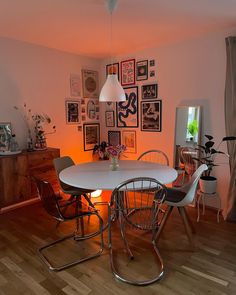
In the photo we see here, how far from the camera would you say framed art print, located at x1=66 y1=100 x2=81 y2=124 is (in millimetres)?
4238

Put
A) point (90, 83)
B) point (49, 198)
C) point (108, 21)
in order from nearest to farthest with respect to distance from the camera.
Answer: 1. point (49, 198)
2. point (108, 21)
3. point (90, 83)

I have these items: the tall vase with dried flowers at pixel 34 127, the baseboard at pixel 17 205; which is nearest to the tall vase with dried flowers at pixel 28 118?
the tall vase with dried flowers at pixel 34 127

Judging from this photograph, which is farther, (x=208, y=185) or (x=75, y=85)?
(x=75, y=85)

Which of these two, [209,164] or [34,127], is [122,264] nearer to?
[209,164]

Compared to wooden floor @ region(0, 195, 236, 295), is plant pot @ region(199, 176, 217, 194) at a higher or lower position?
higher

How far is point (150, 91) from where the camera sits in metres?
3.96

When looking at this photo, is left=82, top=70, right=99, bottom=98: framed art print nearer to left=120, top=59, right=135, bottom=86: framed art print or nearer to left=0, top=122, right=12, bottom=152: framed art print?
left=120, top=59, right=135, bottom=86: framed art print

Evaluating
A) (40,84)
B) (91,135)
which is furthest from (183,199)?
(40,84)

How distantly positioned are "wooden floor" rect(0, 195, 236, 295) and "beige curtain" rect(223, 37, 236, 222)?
224 mm

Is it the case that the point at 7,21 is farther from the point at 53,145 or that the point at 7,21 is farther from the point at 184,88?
the point at 184,88

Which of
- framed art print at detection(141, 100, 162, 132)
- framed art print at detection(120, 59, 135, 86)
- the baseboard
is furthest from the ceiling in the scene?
the baseboard

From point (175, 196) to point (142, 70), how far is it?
2314 mm

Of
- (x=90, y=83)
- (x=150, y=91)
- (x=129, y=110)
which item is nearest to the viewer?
(x=150, y=91)

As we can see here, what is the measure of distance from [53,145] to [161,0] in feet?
8.91
